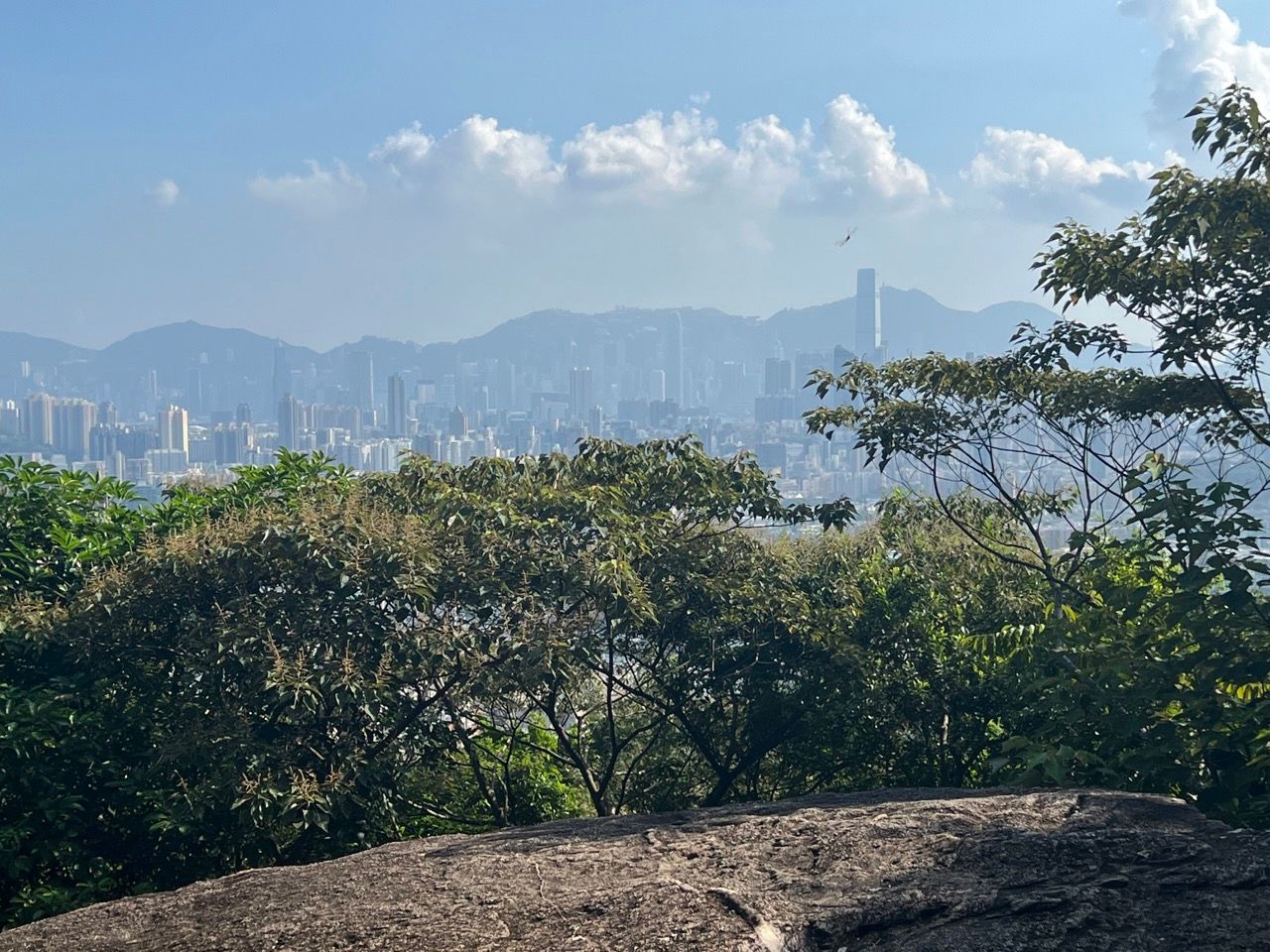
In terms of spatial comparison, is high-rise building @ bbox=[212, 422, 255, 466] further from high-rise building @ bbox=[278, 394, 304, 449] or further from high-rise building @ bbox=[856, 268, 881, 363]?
high-rise building @ bbox=[856, 268, 881, 363]

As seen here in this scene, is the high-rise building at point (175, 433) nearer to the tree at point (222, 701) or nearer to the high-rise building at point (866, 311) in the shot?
the high-rise building at point (866, 311)

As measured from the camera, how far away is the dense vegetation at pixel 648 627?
5160 mm

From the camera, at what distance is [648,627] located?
24.3 ft

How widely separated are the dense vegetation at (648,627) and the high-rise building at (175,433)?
15410 cm

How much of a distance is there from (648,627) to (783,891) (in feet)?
13.3

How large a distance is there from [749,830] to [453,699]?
2.94 metres

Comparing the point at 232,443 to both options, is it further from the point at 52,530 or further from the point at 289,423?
the point at 52,530

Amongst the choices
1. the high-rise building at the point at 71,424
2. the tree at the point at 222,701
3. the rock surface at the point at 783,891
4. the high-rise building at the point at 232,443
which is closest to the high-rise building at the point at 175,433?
the high-rise building at the point at 232,443

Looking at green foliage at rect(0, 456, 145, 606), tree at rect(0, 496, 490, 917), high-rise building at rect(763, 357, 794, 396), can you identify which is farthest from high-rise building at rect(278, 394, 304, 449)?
tree at rect(0, 496, 490, 917)

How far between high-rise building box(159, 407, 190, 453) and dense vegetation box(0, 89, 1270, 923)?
154m

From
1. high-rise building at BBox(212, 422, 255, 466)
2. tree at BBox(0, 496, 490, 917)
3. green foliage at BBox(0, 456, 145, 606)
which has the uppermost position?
high-rise building at BBox(212, 422, 255, 466)

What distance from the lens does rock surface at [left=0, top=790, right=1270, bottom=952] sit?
3.11 m

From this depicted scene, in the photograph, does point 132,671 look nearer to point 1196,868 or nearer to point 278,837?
point 278,837

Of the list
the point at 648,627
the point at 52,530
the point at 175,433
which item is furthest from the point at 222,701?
the point at 175,433
